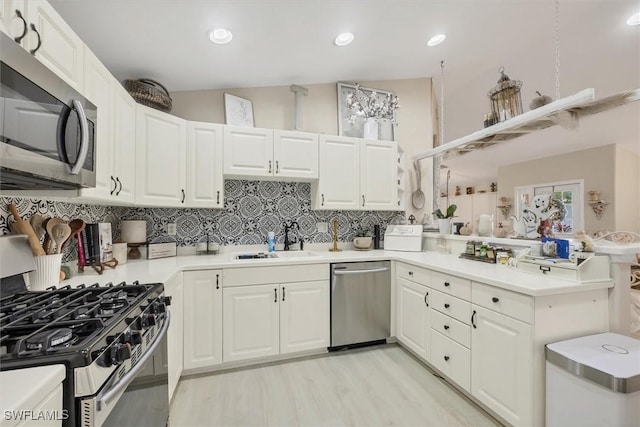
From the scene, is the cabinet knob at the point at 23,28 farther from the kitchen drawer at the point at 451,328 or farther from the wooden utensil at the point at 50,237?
the kitchen drawer at the point at 451,328

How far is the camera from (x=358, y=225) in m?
3.33

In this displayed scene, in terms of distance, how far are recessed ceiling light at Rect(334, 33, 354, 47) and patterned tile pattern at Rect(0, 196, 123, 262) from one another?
7.84 ft

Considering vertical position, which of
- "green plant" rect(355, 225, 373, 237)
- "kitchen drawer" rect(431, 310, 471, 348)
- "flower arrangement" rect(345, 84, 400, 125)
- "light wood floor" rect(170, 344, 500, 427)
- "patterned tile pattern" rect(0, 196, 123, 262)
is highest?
"flower arrangement" rect(345, 84, 400, 125)

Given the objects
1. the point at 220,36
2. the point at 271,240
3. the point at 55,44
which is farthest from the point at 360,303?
the point at 55,44

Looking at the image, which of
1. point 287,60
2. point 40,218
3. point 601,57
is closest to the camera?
point 40,218

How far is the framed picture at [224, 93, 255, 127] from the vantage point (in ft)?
A: 9.09

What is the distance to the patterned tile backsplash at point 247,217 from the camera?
2.66 metres

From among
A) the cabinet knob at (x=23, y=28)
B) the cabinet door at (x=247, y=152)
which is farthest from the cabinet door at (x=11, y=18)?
the cabinet door at (x=247, y=152)

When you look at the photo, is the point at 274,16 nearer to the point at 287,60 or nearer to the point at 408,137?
the point at 287,60

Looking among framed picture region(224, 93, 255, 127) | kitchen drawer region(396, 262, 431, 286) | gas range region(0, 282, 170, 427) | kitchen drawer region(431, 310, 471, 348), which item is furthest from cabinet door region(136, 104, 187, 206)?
kitchen drawer region(431, 310, 471, 348)

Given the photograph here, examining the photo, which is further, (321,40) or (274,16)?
(321,40)

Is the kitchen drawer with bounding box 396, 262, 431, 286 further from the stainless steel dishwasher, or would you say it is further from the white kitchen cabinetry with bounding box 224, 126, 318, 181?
the white kitchen cabinetry with bounding box 224, 126, 318, 181

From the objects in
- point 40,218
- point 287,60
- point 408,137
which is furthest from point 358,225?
point 40,218

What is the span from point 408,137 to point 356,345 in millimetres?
2477
